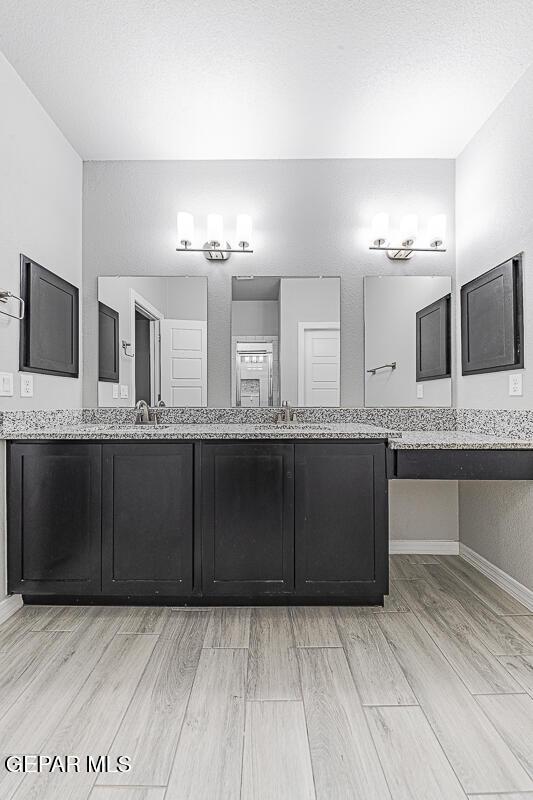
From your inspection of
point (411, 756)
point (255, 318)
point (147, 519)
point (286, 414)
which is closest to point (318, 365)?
point (286, 414)

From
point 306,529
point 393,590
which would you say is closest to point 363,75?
point 306,529

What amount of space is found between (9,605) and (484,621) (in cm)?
218

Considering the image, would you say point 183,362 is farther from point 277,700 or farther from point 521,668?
point 521,668

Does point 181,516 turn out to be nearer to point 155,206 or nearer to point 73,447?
point 73,447

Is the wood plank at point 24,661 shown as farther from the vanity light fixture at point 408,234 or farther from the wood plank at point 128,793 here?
the vanity light fixture at point 408,234

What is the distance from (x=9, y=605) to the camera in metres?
2.37

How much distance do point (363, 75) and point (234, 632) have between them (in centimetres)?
264

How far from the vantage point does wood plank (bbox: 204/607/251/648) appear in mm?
2104

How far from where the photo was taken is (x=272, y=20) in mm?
2105

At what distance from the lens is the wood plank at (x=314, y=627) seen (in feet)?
6.89

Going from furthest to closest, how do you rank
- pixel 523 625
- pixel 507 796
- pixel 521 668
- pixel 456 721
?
pixel 523 625 < pixel 521 668 < pixel 456 721 < pixel 507 796

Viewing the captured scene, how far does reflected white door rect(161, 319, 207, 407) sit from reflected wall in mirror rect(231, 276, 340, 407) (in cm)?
20

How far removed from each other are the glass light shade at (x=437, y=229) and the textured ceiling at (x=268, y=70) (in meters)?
0.41

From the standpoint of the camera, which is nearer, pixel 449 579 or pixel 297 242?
Answer: pixel 449 579
